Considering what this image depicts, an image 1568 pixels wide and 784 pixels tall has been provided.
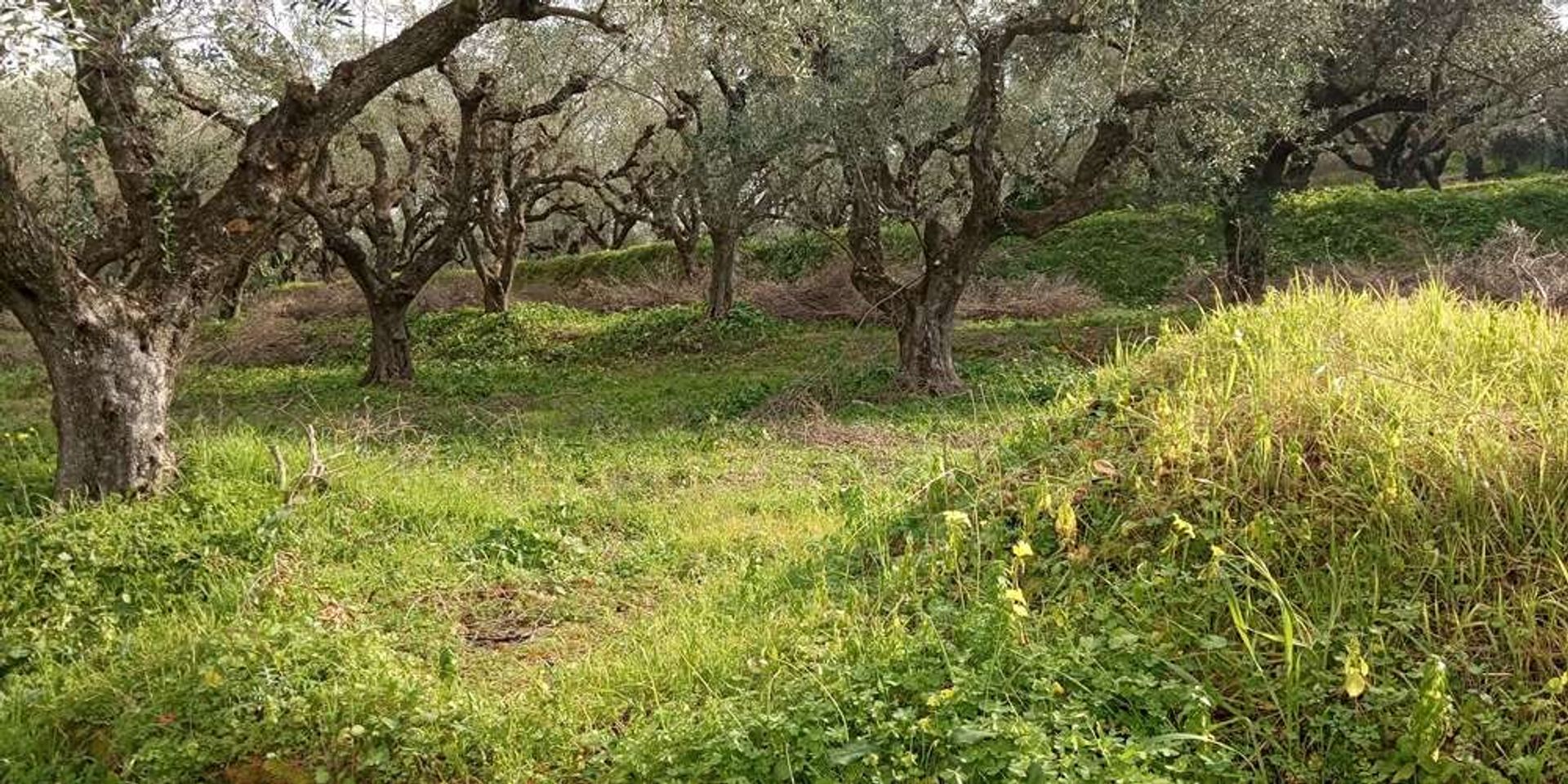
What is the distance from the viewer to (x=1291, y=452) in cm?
386

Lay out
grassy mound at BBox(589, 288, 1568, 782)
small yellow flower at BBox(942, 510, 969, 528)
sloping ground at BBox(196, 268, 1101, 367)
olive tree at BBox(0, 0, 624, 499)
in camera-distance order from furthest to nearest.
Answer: sloping ground at BBox(196, 268, 1101, 367), olive tree at BBox(0, 0, 624, 499), small yellow flower at BBox(942, 510, 969, 528), grassy mound at BBox(589, 288, 1568, 782)

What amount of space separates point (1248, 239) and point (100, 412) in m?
14.0

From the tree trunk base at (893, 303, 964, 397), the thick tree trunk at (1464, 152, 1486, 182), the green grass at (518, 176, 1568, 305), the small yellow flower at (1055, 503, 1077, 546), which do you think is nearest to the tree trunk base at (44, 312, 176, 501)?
the small yellow flower at (1055, 503, 1077, 546)

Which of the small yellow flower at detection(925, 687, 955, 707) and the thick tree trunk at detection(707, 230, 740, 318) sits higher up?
the thick tree trunk at detection(707, 230, 740, 318)

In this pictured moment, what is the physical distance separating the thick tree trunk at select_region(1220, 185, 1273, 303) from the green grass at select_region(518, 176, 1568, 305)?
1.73 meters

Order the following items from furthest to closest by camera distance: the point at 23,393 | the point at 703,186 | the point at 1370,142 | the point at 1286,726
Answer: the point at 1370,142
the point at 703,186
the point at 23,393
the point at 1286,726

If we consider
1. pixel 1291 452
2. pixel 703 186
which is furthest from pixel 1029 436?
pixel 703 186

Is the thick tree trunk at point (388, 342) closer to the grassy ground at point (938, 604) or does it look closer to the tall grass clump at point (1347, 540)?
the grassy ground at point (938, 604)

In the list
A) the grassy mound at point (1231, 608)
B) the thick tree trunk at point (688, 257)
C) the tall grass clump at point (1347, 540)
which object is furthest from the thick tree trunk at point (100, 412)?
the thick tree trunk at point (688, 257)

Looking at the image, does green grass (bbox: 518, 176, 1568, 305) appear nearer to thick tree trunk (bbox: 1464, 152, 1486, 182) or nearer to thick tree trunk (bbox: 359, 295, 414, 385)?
thick tree trunk (bbox: 359, 295, 414, 385)

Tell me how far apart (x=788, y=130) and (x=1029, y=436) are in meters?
7.26

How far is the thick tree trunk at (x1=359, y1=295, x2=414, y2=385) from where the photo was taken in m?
13.2

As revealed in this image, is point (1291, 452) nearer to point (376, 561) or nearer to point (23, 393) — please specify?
point (376, 561)

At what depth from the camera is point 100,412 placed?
239 inches
